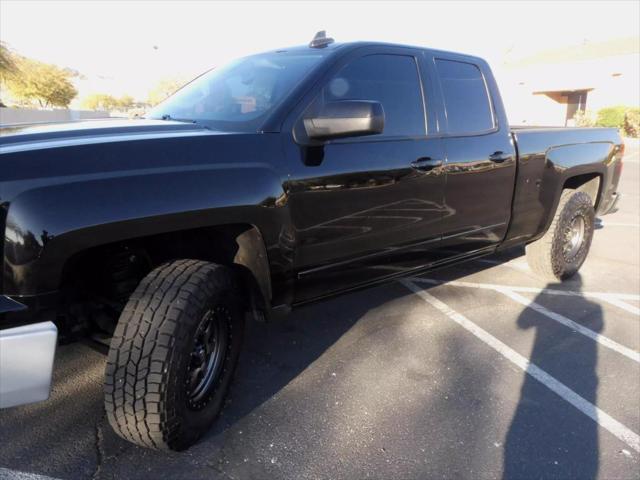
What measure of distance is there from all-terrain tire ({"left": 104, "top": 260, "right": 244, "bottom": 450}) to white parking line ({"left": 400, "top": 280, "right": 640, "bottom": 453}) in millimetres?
2002

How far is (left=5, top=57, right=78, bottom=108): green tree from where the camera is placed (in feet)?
114

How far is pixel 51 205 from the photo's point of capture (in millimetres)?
1731

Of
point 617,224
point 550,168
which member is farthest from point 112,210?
point 617,224

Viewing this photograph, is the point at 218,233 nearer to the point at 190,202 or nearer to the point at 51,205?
the point at 190,202

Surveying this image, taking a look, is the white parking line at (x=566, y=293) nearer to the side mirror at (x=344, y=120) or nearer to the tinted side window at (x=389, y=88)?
the tinted side window at (x=389, y=88)

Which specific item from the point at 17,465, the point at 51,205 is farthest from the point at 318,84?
the point at 17,465

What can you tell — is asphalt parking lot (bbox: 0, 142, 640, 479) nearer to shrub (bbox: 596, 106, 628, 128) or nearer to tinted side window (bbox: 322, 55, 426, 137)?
tinted side window (bbox: 322, 55, 426, 137)

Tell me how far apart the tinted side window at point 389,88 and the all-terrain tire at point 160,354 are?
1.29 meters

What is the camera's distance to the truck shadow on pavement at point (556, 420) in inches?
89.1

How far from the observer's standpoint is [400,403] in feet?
8.92

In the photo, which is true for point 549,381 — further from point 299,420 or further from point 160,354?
point 160,354

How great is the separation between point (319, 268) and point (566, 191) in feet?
9.79

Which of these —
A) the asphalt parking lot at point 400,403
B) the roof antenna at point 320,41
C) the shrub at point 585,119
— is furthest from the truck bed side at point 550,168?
the shrub at point 585,119

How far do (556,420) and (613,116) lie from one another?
2658cm
